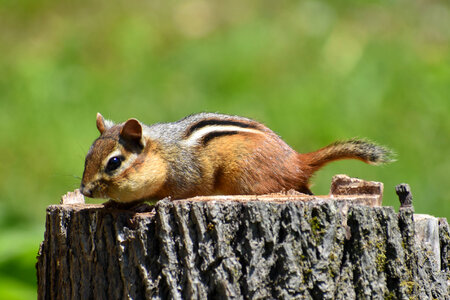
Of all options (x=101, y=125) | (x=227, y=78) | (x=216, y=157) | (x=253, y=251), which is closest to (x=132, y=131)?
(x=101, y=125)

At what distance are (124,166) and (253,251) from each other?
3.58 ft

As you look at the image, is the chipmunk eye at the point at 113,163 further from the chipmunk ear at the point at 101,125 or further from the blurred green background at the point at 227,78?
the blurred green background at the point at 227,78

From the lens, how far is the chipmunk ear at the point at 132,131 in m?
4.03

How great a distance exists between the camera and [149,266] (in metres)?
3.37

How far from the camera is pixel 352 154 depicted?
14.5 ft

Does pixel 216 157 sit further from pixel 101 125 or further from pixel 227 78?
pixel 227 78

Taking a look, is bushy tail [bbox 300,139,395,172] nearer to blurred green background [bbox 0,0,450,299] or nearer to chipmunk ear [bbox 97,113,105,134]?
chipmunk ear [bbox 97,113,105,134]

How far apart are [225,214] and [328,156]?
1.36 m

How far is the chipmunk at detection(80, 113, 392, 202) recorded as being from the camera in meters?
4.14

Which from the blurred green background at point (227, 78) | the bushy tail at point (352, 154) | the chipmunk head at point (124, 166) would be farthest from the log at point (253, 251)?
the blurred green background at point (227, 78)

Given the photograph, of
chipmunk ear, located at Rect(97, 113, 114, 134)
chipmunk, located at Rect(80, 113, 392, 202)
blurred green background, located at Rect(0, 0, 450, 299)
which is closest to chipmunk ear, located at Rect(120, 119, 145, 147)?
chipmunk, located at Rect(80, 113, 392, 202)

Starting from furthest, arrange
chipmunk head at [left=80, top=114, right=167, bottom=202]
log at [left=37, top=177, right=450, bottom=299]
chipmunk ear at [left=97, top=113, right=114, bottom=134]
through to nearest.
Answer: chipmunk ear at [left=97, top=113, right=114, bottom=134] < chipmunk head at [left=80, top=114, right=167, bottom=202] < log at [left=37, top=177, right=450, bottom=299]

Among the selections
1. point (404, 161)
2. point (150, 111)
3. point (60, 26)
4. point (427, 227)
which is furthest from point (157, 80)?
point (427, 227)

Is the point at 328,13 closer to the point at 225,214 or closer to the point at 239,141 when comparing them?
the point at 239,141
